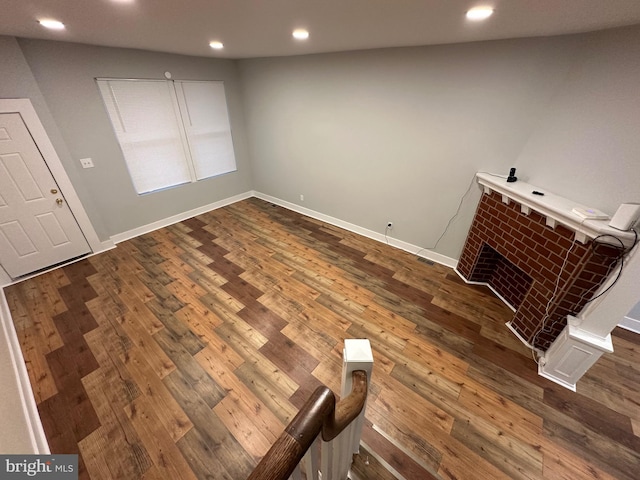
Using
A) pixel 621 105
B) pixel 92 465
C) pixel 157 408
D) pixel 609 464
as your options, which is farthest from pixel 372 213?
pixel 92 465

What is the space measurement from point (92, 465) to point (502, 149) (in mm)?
4014

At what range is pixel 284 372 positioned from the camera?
1.88 metres

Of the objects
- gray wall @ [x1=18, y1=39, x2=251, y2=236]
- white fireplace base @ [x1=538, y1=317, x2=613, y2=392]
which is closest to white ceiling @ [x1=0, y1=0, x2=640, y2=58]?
gray wall @ [x1=18, y1=39, x2=251, y2=236]

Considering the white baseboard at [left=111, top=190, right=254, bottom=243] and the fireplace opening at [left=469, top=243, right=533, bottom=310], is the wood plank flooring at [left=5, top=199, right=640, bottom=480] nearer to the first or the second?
the fireplace opening at [left=469, top=243, right=533, bottom=310]

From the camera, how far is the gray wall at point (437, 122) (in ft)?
5.68

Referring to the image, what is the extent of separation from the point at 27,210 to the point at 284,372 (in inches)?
136

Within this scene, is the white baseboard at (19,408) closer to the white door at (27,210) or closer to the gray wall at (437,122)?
the white door at (27,210)

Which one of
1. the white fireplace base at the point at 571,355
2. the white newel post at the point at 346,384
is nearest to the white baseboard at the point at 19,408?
the white newel post at the point at 346,384

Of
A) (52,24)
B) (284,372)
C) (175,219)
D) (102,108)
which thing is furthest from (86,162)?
(284,372)

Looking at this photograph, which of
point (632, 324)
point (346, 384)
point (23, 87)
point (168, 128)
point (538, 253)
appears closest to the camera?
point (346, 384)

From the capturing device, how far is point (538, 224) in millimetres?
1989

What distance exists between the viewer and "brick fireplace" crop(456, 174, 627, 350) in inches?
64.9

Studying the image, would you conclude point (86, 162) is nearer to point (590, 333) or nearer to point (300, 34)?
point (300, 34)

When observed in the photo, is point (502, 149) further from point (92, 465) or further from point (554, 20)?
point (92, 465)
